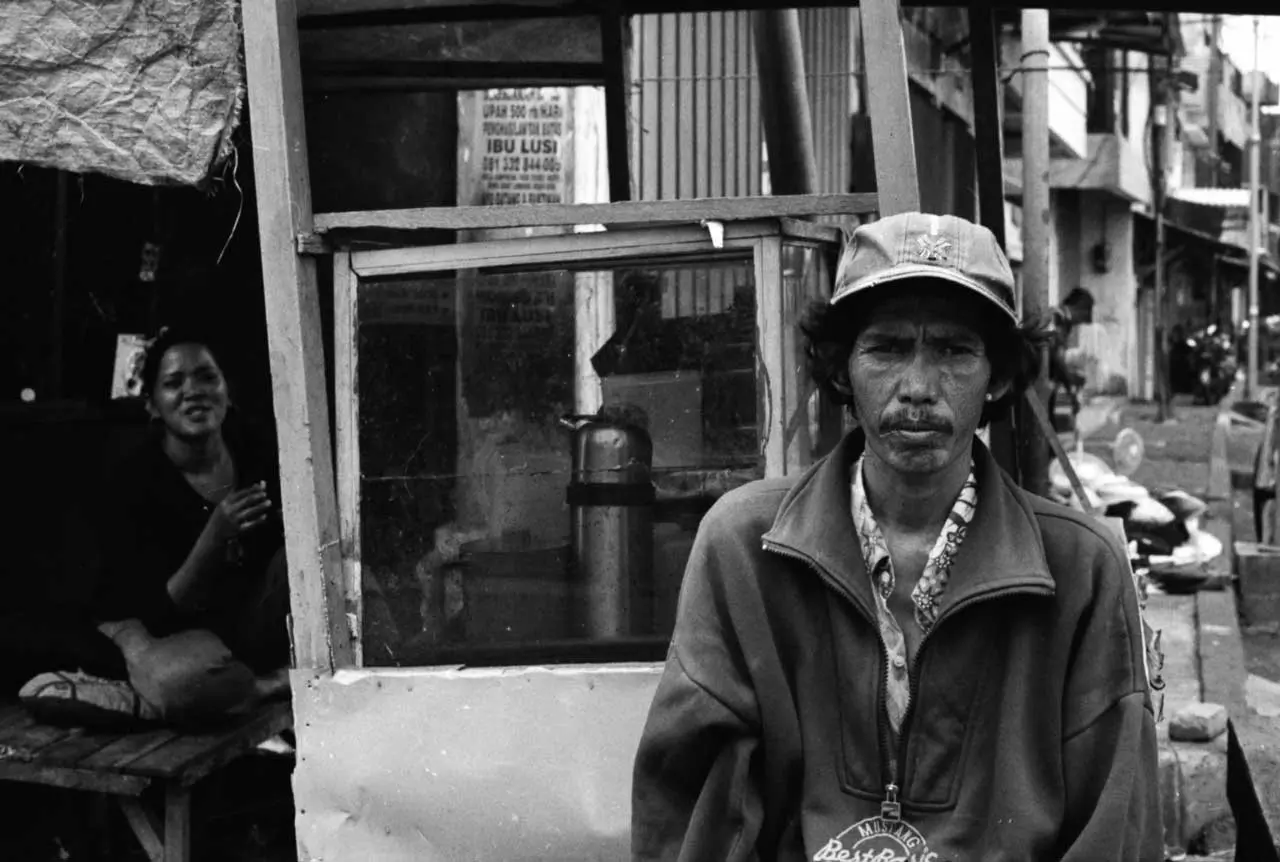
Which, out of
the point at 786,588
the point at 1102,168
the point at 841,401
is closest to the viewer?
the point at 786,588

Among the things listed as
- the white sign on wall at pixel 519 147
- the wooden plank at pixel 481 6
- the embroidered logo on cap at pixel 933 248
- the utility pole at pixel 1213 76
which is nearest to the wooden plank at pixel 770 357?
the embroidered logo on cap at pixel 933 248

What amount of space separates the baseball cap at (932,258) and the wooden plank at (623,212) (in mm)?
658

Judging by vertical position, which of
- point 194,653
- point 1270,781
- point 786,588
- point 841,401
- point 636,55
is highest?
point 636,55

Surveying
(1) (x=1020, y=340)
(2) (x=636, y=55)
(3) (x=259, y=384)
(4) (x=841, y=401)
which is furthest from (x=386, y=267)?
(2) (x=636, y=55)

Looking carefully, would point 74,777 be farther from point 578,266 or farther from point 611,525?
point 578,266

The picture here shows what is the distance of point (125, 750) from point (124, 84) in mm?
1822

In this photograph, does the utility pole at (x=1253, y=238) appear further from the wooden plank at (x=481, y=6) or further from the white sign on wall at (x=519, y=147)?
the wooden plank at (x=481, y=6)

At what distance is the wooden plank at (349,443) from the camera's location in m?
3.06

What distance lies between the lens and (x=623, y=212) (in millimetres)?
2908

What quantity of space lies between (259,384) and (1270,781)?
12.8 feet

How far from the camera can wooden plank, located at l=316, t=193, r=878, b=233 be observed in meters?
2.86

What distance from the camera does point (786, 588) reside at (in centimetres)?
217

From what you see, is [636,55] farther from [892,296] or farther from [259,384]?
[892,296]

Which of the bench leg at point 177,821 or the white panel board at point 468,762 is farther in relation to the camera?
the bench leg at point 177,821
